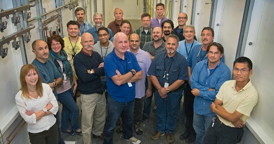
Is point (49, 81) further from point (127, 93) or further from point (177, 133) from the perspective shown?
point (177, 133)

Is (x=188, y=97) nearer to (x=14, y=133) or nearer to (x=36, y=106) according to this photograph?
(x=36, y=106)

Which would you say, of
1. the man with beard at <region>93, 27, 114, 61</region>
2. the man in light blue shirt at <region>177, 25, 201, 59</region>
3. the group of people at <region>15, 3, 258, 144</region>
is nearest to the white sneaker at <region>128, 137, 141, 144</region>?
the group of people at <region>15, 3, 258, 144</region>

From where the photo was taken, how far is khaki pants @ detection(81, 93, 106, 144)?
269 cm

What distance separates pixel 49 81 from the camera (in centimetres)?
245

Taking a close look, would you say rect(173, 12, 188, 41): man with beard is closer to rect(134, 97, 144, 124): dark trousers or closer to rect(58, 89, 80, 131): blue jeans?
rect(134, 97, 144, 124): dark trousers

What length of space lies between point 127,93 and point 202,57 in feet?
3.55

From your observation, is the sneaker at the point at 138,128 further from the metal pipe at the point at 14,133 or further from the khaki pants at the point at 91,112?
the metal pipe at the point at 14,133

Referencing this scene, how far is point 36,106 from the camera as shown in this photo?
6.76ft

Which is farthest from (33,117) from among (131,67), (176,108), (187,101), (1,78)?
(187,101)

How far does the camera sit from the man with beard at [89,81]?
2551 millimetres

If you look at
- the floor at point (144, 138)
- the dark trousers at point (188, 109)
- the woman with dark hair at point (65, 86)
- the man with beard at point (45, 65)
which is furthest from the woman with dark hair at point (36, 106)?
the dark trousers at point (188, 109)

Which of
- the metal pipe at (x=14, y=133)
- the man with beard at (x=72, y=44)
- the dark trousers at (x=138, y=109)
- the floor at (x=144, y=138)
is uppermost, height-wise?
the man with beard at (x=72, y=44)

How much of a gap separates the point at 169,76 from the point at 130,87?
530mm

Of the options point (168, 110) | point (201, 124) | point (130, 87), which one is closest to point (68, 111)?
point (130, 87)
